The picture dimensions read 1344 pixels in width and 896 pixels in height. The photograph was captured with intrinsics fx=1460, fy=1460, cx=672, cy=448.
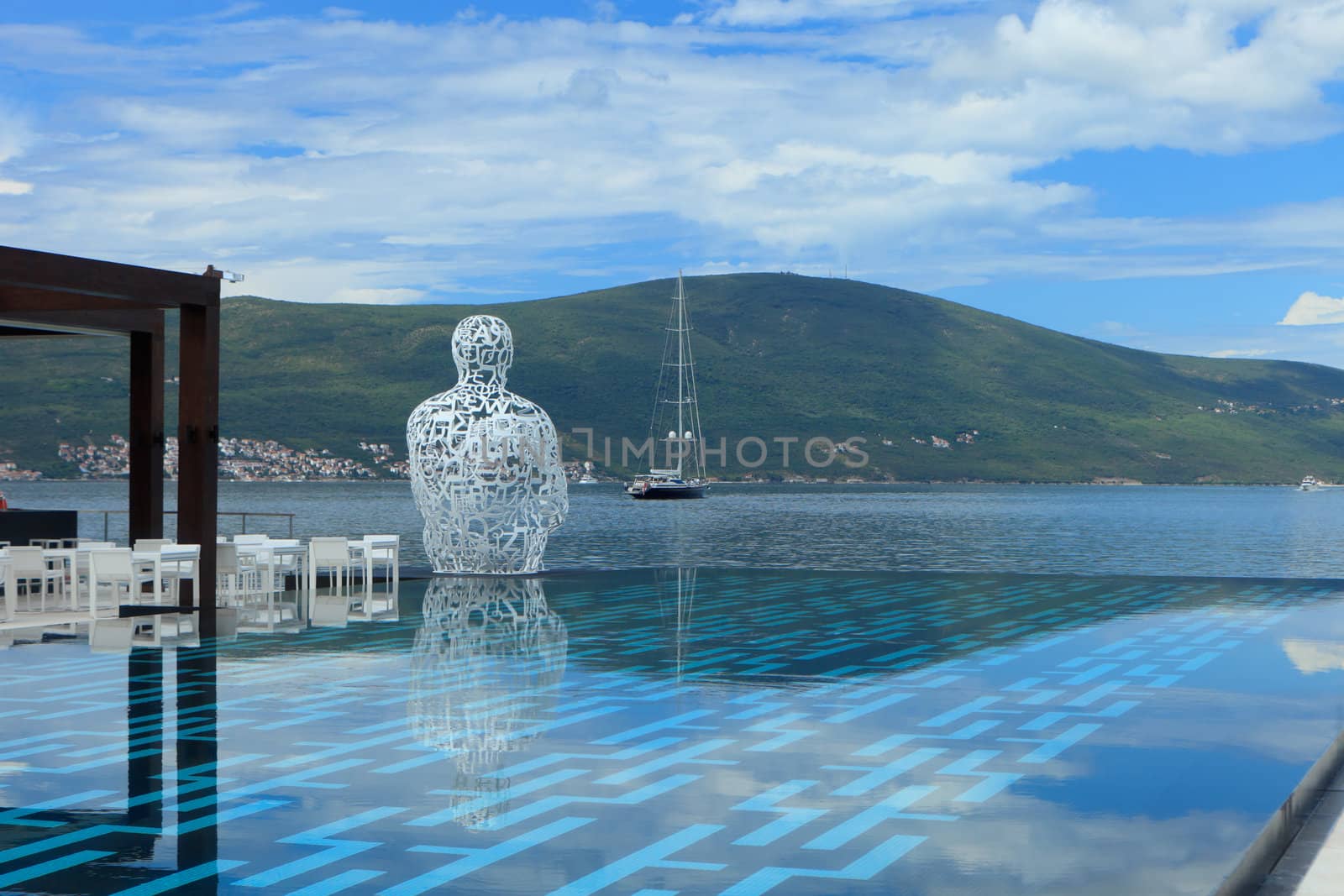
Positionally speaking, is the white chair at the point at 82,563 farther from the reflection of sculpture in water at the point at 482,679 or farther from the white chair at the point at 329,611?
the reflection of sculpture in water at the point at 482,679

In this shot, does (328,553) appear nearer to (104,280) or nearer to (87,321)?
(104,280)

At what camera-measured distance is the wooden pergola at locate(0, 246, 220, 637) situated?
28.6ft

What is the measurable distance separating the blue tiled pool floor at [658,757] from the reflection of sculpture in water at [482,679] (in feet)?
0.11

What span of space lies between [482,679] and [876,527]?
4540 cm

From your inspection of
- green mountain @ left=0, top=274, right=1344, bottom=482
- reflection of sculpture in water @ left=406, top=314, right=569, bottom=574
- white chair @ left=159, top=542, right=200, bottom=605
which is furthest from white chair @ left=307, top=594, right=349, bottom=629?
green mountain @ left=0, top=274, right=1344, bottom=482

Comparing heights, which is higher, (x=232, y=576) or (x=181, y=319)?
(x=181, y=319)

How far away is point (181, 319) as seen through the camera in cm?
921

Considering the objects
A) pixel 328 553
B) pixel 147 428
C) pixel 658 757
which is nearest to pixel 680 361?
pixel 147 428

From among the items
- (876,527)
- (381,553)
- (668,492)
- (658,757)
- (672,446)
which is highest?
(672,446)

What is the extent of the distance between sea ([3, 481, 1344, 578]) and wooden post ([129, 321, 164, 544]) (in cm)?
114

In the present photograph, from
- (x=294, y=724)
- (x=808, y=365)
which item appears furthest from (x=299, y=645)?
(x=808, y=365)

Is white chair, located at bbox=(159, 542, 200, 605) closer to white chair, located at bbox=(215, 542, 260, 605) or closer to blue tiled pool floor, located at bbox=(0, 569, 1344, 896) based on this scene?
white chair, located at bbox=(215, 542, 260, 605)

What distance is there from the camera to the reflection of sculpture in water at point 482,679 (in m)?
5.59

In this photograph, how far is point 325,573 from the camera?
48.4 feet
